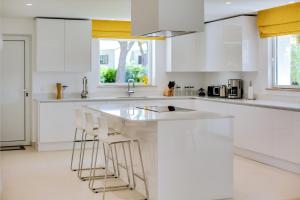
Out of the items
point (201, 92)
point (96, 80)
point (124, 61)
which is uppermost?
point (124, 61)

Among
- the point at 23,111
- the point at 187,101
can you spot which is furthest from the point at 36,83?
the point at 187,101

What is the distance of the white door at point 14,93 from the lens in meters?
8.22

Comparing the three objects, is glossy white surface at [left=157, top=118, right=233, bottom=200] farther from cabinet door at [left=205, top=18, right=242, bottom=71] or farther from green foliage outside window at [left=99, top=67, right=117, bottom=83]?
green foliage outside window at [left=99, top=67, right=117, bottom=83]

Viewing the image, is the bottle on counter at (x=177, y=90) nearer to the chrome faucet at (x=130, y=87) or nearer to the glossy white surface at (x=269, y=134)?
the chrome faucet at (x=130, y=87)

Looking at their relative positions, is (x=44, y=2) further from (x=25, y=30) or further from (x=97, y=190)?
(x=97, y=190)

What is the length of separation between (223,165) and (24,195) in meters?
2.28

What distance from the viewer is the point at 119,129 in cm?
573

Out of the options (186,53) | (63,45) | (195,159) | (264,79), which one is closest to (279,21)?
(264,79)

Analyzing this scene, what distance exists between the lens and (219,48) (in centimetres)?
810

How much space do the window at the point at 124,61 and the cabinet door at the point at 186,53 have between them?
62cm

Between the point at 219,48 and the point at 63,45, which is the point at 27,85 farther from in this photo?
the point at 219,48

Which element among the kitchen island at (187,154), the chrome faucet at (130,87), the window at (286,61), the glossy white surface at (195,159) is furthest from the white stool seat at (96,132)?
the window at (286,61)

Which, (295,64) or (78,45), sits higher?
(78,45)

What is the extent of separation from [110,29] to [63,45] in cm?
103
